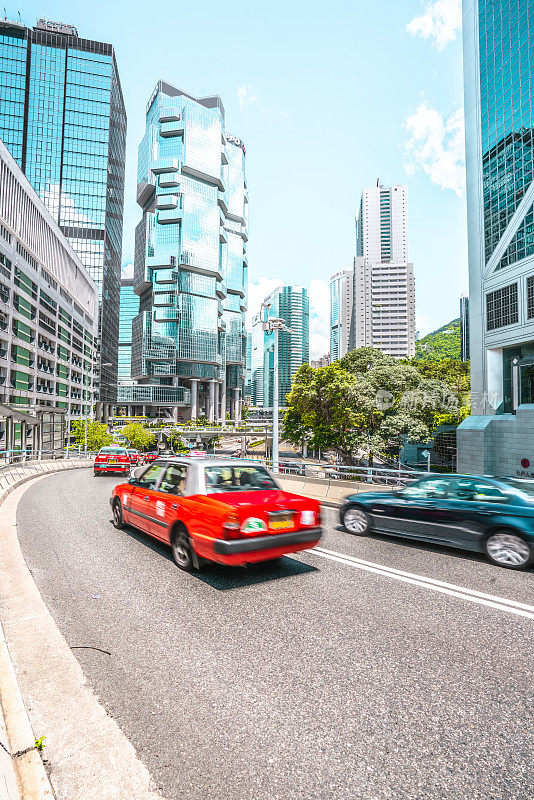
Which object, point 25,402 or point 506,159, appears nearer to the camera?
point 506,159

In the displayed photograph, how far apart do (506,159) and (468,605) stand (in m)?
39.1

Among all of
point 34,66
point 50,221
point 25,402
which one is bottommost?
point 25,402

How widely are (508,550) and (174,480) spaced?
5410 mm

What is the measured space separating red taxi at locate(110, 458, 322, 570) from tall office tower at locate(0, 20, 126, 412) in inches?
4348

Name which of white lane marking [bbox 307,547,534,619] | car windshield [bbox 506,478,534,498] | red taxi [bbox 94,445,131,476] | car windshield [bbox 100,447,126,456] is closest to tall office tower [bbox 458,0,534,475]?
car windshield [bbox 506,478,534,498]

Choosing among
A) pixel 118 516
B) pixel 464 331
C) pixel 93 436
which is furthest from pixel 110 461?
pixel 464 331

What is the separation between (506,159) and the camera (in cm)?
3247

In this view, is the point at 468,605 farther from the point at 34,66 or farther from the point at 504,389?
the point at 34,66

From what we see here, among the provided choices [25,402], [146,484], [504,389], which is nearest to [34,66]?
[25,402]

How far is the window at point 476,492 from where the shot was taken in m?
6.75

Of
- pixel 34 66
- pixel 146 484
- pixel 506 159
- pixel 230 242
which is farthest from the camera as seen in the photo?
pixel 230 242

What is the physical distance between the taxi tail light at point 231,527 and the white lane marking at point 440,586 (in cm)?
211

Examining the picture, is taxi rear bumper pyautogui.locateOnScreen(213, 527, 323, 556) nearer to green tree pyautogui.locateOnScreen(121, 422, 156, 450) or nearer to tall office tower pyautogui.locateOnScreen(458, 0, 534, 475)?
tall office tower pyautogui.locateOnScreen(458, 0, 534, 475)

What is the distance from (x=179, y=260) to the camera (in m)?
127
